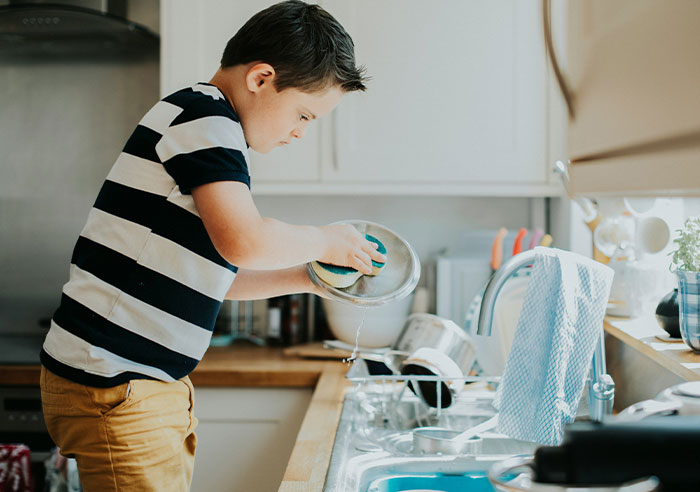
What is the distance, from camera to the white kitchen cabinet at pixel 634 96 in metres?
0.44

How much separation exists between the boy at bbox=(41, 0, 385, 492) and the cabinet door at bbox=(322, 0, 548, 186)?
0.85 metres

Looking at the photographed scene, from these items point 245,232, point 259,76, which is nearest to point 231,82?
point 259,76

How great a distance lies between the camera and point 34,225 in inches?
87.8

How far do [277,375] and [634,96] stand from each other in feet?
4.54

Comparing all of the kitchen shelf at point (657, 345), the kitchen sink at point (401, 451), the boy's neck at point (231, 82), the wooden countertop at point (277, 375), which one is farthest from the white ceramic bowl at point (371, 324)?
the boy's neck at point (231, 82)

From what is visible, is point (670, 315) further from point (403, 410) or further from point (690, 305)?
point (403, 410)

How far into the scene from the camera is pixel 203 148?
959 millimetres

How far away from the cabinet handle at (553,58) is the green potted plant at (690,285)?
0.58 meters

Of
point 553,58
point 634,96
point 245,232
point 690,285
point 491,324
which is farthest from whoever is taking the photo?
point 690,285

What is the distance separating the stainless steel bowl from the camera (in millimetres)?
1053

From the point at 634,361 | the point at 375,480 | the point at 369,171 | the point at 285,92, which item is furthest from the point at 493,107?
the point at 375,480

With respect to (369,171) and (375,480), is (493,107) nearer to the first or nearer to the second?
(369,171)

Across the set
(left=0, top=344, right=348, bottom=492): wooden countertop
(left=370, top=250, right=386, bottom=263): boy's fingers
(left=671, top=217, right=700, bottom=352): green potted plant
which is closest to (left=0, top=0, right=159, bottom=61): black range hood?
(left=0, top=344, right=348, bottom=492): wooden countertop

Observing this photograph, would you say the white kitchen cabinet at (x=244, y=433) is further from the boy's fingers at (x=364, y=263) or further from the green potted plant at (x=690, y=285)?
the green potted plant at (x=690, y=285)
